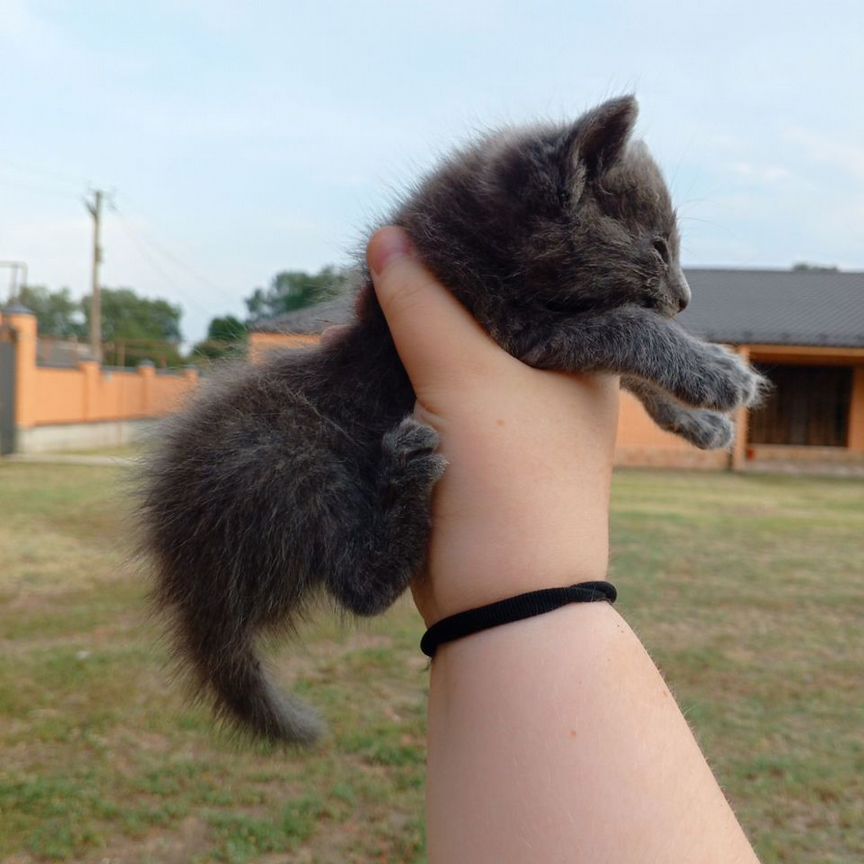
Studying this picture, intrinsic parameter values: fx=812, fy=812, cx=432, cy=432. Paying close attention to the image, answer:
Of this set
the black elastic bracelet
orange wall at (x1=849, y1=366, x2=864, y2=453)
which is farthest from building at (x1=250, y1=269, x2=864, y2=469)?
the black elastic bracelet

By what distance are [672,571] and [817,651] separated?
2203 mm

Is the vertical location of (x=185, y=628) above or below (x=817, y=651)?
above

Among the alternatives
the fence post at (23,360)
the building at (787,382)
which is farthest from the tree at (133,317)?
the building at (787,382)

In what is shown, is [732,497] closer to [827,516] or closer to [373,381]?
[827,516]

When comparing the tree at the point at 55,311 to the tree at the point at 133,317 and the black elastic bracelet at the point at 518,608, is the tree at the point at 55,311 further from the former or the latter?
the black elastic bracelet at the point at 518,608

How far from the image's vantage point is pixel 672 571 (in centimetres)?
761

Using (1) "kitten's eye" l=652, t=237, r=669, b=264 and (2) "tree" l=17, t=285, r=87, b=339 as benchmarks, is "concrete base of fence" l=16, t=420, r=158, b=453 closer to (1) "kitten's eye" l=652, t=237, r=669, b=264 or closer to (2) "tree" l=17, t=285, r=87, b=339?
(1) "kitten's eye" l=652, t=237, r=669, b=264

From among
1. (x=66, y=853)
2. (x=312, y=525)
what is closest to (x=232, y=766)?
(x=66, y=853)

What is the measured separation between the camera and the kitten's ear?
2.10 metres

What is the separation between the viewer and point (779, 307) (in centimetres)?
2267

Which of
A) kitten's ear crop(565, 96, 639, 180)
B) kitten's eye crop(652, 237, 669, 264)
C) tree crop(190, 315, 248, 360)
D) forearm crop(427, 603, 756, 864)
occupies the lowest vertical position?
forearm crop(427, 603, 756, 864)

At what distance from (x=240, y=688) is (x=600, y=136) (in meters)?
1.80

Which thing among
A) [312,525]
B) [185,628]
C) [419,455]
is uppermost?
[419,455]

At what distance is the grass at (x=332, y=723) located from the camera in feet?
10.6
